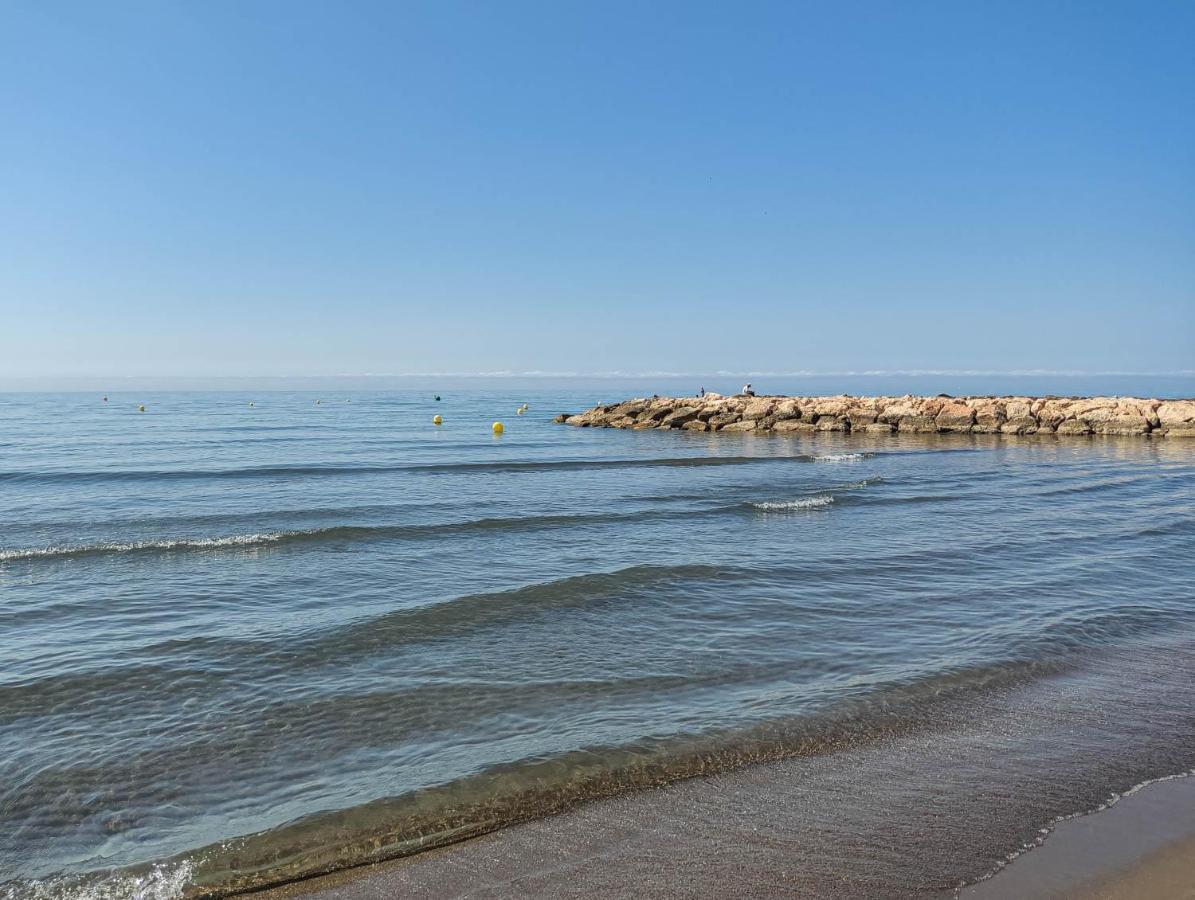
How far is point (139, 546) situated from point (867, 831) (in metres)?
13.6

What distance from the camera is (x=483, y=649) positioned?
8805mm

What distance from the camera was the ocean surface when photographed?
5367 mm

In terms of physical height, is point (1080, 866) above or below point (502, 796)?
above

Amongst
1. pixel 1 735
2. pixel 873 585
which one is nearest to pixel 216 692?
pixel 1 735

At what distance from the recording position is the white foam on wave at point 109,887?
437 cm

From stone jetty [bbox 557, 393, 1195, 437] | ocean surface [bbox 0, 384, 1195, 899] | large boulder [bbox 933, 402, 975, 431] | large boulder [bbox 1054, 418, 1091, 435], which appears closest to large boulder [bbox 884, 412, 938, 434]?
stone jetty [bbox 557, 393, 1195, 437]

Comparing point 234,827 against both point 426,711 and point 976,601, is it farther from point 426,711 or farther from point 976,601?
point 976,601

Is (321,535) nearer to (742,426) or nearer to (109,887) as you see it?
(109,887)

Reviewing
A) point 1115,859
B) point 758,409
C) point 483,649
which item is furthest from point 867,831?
point 758,409

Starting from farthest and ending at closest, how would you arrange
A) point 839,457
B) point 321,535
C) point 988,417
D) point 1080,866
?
point 988,417
point 839,457
point 321,535
point 1080,866

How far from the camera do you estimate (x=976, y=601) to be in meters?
10.6

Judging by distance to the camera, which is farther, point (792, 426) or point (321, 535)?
point (792, 426)

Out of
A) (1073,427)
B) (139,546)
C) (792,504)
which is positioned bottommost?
(139,546)

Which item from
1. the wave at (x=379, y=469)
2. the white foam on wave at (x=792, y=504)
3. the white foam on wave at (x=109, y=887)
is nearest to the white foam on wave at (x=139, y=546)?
the wave at (x=379, y=469)
